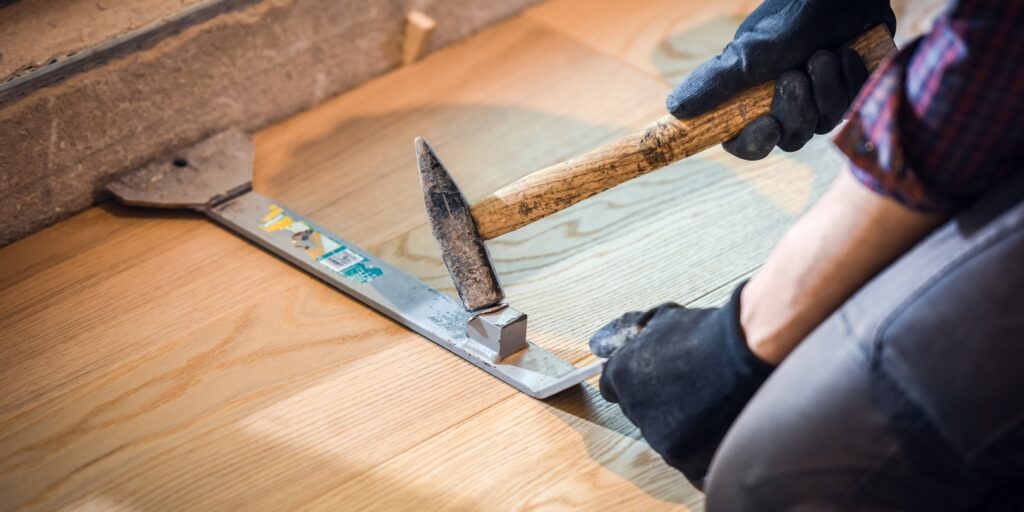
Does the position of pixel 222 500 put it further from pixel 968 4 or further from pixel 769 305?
pixel 968 4

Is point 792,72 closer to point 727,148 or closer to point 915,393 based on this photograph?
point 727,148

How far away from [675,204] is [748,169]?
144mm

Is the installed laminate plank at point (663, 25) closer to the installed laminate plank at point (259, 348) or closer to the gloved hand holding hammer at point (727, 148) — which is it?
the installed laminate plank at point (259, 348)

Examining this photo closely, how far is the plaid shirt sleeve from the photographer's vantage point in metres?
0.87

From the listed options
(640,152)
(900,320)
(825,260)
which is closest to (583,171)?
(640,152)

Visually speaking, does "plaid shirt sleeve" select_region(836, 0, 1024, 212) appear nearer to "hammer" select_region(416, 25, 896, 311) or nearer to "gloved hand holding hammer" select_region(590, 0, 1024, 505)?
"gloved hand holding hammer" select_region(590, 0, 1024, 505)

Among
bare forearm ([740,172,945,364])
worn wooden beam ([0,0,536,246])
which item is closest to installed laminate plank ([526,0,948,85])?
worn wooden beam ([0,0,536,246])

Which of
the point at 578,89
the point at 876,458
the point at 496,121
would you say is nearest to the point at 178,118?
the point at 496,121

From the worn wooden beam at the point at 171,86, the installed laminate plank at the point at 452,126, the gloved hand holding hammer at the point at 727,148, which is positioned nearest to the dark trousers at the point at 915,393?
the gloved hand holding hammer at the point at 727,148

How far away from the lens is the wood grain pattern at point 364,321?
4.04 ft

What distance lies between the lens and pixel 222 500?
1212mm

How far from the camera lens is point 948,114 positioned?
895mm

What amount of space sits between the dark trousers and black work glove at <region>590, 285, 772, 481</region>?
85 mm

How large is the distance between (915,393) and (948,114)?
245mm
